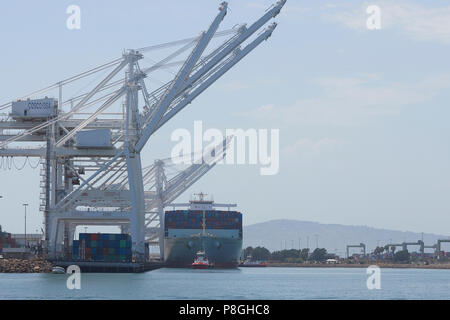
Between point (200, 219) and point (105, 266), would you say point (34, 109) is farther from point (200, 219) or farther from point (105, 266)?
point (200, 219)

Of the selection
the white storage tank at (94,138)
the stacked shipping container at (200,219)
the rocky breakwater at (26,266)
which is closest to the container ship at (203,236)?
the stacked shipping container at (200,219)

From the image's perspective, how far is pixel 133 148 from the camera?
245 feet

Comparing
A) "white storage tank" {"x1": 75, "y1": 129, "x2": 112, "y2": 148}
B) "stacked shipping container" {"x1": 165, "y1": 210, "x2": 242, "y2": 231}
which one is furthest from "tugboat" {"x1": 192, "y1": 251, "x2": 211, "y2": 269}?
"white storage tank" {"x1": 75, "y1": 129, "x2": 112, "y2": 148}

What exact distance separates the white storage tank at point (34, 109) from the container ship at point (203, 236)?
136 ft

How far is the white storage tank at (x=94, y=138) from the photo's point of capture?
74562 mm

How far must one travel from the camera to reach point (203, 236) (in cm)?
11488

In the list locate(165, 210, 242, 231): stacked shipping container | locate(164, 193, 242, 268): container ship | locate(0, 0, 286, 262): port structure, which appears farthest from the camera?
locate(165, 210, 242, 231): stacked shipping container

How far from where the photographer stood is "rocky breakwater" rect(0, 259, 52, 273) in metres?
79.1

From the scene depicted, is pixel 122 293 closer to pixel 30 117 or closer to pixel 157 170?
pixel 30 117

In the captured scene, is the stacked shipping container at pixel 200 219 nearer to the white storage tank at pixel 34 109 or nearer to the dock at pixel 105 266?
the dock at pixel 105 266

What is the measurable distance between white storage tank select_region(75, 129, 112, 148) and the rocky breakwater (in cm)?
1095

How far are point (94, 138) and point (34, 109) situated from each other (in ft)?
21.5

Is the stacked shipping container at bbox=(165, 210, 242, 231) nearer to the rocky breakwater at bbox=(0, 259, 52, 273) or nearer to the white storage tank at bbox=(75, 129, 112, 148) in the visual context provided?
the rocky breakwater at bbox=(0, 259, 52, 273)
